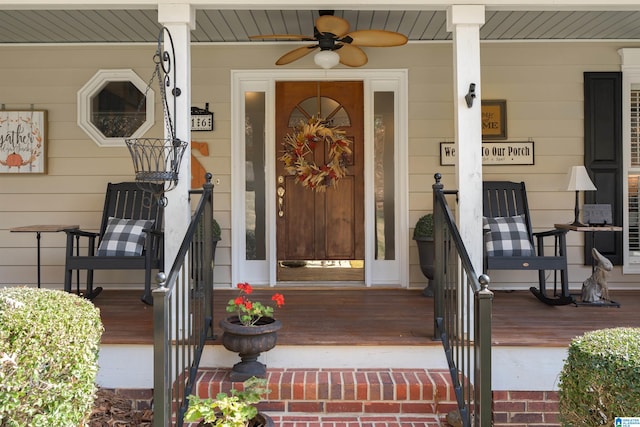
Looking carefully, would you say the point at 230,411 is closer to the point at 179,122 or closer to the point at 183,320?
the point at 183,320

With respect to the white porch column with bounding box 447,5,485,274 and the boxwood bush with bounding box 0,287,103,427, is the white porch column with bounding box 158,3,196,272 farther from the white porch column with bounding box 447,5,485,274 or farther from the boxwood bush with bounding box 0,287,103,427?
the white porch column with bounding box 447,5,485,274

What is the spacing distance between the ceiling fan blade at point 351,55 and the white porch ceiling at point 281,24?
0.90 feet

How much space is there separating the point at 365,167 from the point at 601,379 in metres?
3.20

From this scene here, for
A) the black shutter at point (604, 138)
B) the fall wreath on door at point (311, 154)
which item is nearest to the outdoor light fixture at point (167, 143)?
the fall wreath on door at point (311, 154)

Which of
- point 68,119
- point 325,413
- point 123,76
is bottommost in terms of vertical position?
point 325,413

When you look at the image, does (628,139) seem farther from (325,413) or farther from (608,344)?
(325,413)

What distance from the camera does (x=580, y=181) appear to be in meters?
4.41

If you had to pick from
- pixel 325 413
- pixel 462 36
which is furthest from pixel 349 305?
pixel 462 36

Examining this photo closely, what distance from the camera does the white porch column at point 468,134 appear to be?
3260 mm

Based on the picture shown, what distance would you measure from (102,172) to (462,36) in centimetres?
335

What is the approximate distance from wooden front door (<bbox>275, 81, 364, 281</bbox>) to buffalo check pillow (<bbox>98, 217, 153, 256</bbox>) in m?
1.27

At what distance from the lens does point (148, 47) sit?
15.6 ft

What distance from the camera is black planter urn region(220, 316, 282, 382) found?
2.75 meters

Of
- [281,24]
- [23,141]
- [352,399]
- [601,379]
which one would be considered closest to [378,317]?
[352,399]
